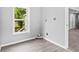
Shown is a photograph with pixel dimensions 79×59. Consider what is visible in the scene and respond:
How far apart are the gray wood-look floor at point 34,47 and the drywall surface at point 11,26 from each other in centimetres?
11

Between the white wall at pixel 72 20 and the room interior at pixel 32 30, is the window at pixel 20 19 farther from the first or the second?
the white wall at pixel 72 20

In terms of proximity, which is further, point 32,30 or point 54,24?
point 54,24

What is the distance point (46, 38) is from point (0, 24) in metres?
0.83

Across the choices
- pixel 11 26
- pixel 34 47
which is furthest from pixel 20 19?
pixel 34 47

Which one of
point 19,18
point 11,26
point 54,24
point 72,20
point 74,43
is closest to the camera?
point 19,18

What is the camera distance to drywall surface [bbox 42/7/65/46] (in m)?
1.82

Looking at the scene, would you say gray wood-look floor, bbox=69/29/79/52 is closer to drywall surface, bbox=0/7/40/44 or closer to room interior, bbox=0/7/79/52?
room interior, bbox=0/7/79/52

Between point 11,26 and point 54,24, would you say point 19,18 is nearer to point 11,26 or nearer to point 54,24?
point 11,26

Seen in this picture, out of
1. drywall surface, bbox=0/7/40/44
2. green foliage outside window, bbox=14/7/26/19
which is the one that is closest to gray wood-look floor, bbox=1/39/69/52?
drywall surface, bbox=0/7/40/44

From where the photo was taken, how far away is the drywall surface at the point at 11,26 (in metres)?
1.68

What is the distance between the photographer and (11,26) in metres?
1.72

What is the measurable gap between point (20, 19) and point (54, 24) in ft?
2.38

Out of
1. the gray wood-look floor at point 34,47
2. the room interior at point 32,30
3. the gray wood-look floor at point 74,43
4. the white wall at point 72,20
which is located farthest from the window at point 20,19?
the gray wood-look floor at point 74,43
